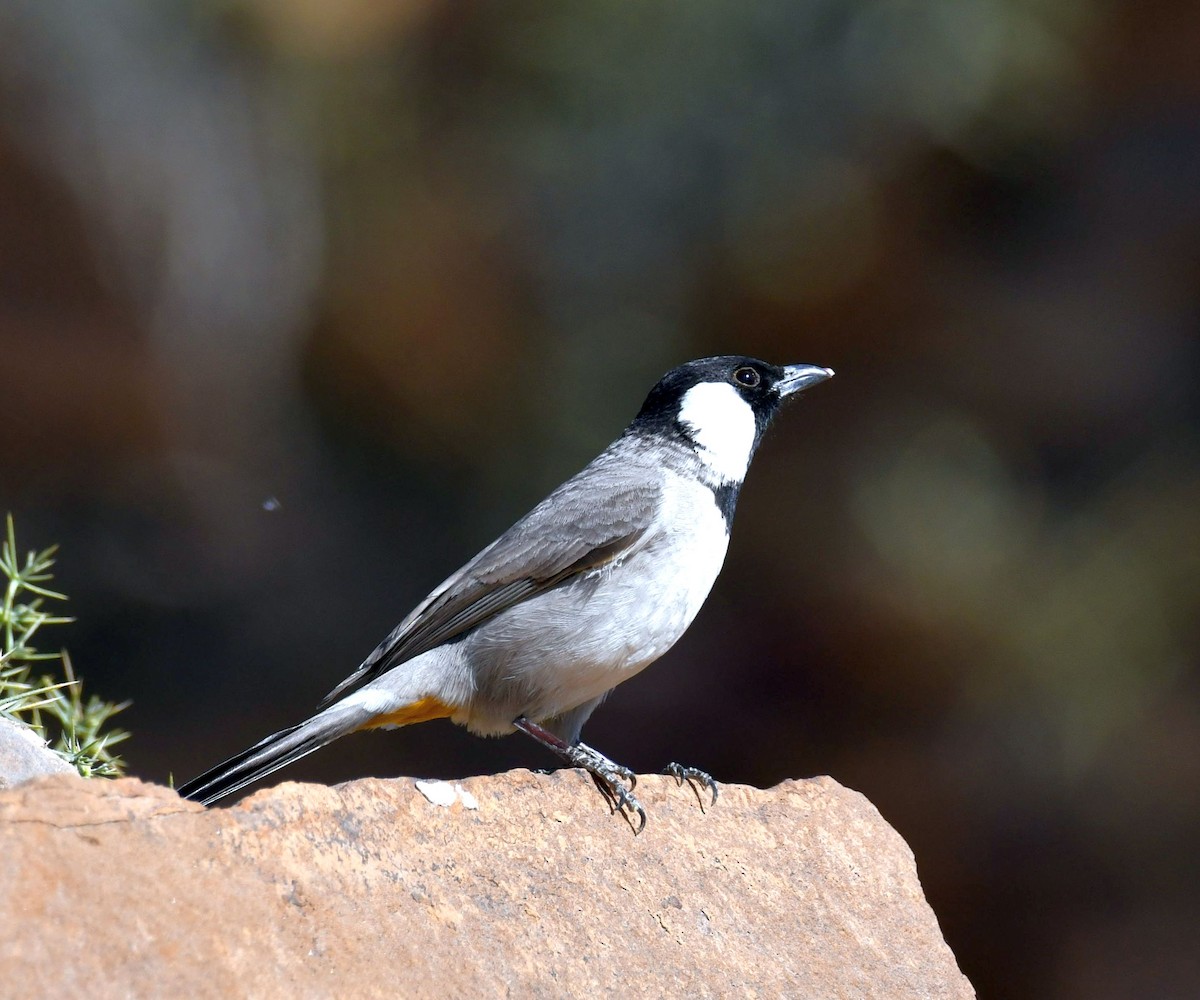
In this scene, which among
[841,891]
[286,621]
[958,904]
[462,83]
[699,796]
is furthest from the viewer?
[286,621]

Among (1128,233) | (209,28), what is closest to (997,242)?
(1128,233)

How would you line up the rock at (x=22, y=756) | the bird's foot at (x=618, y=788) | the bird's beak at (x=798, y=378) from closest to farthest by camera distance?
the rock at (x=22, y=756), the bird's foot at (x=618, y=788), the bird's beak at (x=798, y=378)

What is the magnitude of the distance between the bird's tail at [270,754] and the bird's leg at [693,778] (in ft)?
3.00

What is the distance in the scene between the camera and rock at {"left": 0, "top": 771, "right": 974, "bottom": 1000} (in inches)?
87.3

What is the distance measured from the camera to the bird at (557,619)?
4.13 m

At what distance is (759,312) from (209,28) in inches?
167

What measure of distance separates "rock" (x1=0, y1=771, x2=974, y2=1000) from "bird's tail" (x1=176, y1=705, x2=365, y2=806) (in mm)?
812

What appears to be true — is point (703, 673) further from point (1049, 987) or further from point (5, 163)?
point (5, 163)

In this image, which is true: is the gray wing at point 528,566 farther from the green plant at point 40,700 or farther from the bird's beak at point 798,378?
the bird's beak at point 798,378

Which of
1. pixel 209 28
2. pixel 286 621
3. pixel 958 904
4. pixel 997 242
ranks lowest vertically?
pixel 286 621

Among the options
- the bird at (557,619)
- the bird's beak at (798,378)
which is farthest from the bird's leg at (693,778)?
the bird's beak at (798,378)

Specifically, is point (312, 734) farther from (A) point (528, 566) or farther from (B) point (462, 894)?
(B) point (462, 894)

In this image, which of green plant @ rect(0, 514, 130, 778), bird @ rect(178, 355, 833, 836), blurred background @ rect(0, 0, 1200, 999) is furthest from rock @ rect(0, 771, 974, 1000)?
blurred background @ rect(0, 0, 1200, 999)

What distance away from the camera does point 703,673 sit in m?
9.83
